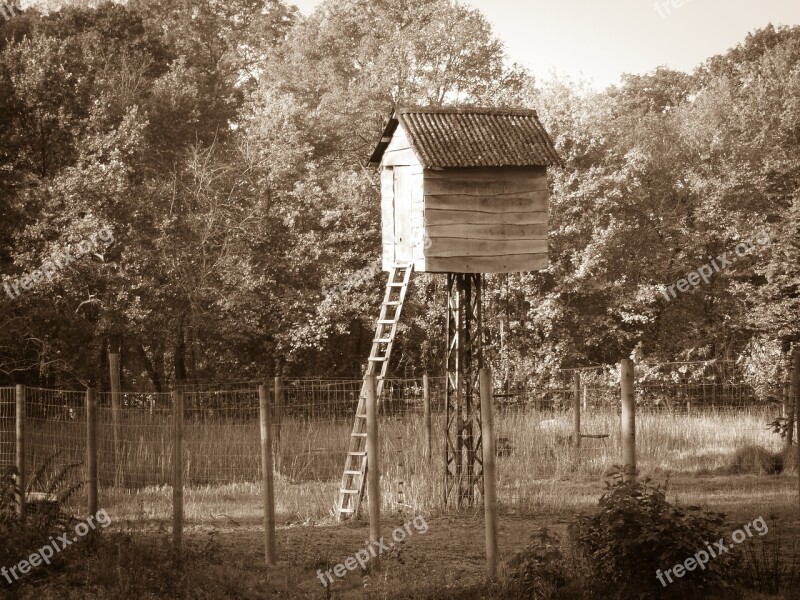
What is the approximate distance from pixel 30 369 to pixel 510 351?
15.4 metres

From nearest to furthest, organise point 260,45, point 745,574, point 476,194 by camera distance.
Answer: point 745,574
point 476,194
point 260,45

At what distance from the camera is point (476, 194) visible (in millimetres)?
16969

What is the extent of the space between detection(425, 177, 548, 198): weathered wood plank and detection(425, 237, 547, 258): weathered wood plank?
30.6 inches

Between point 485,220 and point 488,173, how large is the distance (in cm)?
78

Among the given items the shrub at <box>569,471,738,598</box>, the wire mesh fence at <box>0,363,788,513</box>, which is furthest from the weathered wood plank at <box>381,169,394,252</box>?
the shrub at <box>569,471,738,598</box>

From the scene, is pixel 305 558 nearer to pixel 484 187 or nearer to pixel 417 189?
pixel 417 189

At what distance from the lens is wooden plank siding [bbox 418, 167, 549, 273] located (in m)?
16.7

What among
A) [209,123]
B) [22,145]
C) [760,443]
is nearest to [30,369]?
[22,145]

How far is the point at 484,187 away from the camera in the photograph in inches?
669

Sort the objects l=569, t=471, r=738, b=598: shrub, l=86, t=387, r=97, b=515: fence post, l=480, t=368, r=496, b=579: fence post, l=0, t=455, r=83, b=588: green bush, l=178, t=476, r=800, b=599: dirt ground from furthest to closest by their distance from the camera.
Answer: l=86, t=387, r=97, b=515: fence post, l=0, t=455, r=83, b=588: green bush, l=178, t=476, r=800, b=599: dirt ground, l=480, t=368, r=496, b=579: fence post, l=569, t=471, r=738, b=598: shrub

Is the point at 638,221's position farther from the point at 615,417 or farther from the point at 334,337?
the point at 615,417

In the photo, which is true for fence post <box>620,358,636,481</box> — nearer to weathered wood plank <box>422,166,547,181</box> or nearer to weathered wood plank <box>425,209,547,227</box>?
weathered wood plank <box>425,209,547,227</box>

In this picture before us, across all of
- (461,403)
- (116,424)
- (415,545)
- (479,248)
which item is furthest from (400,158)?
(415,545)

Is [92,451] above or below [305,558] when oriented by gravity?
above
